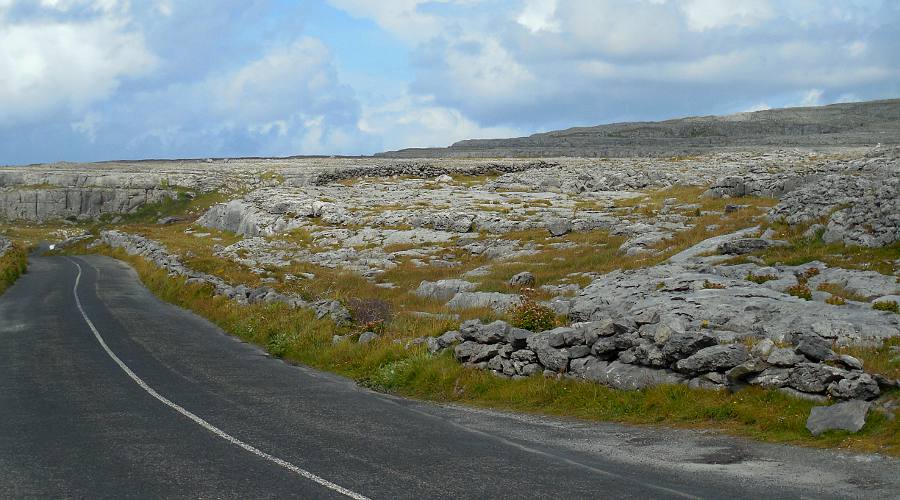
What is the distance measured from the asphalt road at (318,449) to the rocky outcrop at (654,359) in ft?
Result: 5.33

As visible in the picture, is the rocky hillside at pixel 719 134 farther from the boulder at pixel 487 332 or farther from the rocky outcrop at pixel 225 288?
the boulder at pixel 487 332

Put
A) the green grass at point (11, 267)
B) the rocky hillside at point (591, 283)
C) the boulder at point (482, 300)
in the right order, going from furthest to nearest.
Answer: the green grass at point (11, 267) < the boulder at point (482, 300) < the rocky hillside at point (591, 283)

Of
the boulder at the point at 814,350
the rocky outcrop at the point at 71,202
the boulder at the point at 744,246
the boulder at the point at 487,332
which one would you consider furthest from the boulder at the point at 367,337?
the rocky outcrop at the point at 71,202

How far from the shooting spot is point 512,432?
13531mm

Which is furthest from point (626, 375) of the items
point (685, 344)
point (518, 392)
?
point (518, 392)

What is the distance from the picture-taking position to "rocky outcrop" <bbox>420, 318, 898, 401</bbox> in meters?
12.8

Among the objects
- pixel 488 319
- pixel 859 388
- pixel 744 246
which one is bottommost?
pixel 488 319

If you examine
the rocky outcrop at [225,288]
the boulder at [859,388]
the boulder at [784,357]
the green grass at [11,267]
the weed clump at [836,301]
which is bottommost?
A: the green grass at [11,267]

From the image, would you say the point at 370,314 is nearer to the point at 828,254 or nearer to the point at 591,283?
the point at 591,283

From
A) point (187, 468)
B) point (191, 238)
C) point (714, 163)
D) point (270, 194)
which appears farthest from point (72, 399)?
point (714, 163)

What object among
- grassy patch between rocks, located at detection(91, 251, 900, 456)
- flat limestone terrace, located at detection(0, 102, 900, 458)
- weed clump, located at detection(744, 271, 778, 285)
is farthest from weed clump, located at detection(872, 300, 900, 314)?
grassy patch between rocks, located at detection(91, 251, 900, 456)

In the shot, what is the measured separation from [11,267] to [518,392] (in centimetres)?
4654

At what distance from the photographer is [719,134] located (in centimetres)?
13950

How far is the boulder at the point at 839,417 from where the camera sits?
38.4 feet
